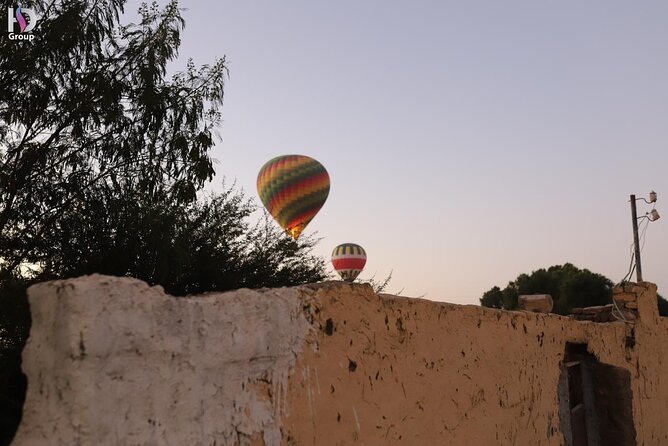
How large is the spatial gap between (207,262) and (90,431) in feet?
25.2

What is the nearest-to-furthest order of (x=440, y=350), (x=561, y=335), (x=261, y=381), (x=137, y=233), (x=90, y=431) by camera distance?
(x=90, y=431)
(x=261, y=381)
(x=440, y=350)
(x=561, y=335)
(x=137, y=233)

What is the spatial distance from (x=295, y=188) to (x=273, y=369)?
1475cm

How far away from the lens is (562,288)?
29922 millimetres

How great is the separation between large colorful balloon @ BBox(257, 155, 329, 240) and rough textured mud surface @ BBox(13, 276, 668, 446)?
1266 cm

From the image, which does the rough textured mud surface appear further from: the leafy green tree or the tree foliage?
the leafy green tree

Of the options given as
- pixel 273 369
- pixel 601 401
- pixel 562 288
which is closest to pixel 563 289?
pixel 562 288

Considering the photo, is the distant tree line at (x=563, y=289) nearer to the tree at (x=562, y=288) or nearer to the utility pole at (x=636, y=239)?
the tree at (x=562, y=288)

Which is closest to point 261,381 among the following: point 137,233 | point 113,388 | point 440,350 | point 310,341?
point 310,341

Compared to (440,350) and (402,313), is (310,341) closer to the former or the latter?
(402,313)

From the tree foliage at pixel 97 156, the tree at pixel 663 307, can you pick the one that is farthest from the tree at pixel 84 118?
the tree at pixel 663 307

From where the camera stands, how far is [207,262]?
9.14 metres

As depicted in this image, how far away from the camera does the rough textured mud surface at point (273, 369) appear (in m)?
1.59

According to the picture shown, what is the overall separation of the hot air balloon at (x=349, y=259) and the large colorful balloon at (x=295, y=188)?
3303 mm

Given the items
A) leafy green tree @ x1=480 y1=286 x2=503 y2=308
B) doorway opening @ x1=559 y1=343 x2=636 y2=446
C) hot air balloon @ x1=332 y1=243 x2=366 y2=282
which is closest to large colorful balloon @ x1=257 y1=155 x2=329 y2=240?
hot air balloon @ x1=332 y1=243 x2=366 y2=282
